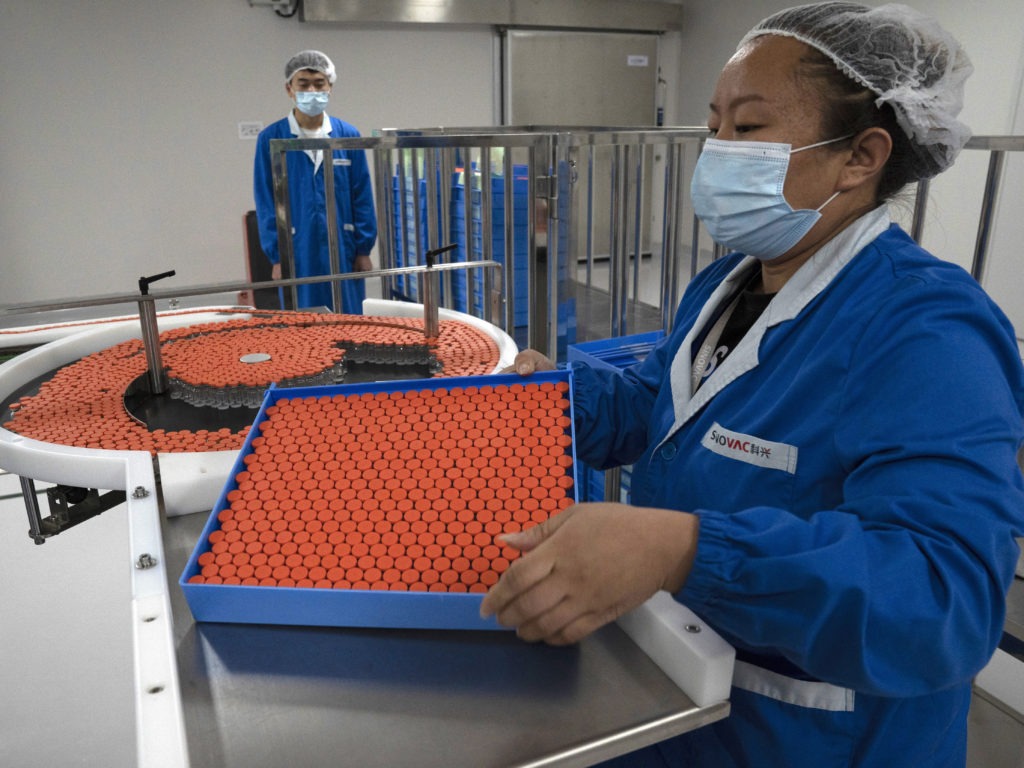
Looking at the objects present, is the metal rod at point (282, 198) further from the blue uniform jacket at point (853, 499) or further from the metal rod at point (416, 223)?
the blue uniform jacket at point (853, 499)

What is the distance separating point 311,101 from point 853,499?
11.0 ft

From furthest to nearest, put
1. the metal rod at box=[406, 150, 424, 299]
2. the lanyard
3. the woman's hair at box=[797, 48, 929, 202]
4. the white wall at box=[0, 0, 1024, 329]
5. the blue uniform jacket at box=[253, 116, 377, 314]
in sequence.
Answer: the white wall at box=[0, 0, 1024, 329], the blue uniform jacket at box=[253, 116, 377, 314], the metal rod at box=[406, 150, 424, 299], the lanyard, the woman's hair at box=[797, 48, 929, 202]

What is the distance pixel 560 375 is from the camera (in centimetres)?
101

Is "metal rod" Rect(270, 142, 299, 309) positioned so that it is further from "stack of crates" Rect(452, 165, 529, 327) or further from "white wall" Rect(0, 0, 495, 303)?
"white wall" Rect(0, 0, 495, 303)

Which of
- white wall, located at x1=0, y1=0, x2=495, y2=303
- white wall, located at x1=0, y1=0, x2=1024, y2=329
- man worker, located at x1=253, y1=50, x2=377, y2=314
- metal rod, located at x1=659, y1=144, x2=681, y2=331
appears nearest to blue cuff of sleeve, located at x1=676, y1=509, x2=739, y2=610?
metal rod, located at x1=659, y1=144, x2=681, y2=331

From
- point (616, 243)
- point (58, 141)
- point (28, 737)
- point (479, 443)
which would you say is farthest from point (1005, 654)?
point (58, 141)

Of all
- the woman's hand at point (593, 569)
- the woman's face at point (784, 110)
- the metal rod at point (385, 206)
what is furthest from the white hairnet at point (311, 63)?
the woman's hand at point (593, 569)

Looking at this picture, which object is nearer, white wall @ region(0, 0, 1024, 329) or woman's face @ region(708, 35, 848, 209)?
woman's face @ region(708, 35, 848, 209)

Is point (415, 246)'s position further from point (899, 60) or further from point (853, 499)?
point (853, 499)

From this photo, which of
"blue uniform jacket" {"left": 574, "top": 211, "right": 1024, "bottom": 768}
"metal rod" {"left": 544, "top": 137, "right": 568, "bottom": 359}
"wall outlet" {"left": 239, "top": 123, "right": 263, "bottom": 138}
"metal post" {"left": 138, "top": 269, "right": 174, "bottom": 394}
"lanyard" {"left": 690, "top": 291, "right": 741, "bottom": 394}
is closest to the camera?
"blue uniform jacket" {"left": 574, "top": 211, "right": 1024, "bottom": 768}

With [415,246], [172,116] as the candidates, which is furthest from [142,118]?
[415,246]

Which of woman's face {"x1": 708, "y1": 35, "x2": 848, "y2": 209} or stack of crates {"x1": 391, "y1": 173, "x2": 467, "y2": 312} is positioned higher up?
woman's face {"x1": 708, "y1": 35, "x2": 848, "y2": 209}

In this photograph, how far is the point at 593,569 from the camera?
583mm

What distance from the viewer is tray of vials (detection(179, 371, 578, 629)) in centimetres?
71
